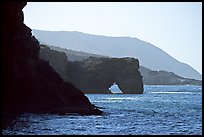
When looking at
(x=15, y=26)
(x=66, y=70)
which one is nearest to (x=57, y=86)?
(x=15, y=26)

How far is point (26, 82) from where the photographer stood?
192ft

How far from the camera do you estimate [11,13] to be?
54.1m

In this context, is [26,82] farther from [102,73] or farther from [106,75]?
[106,75]

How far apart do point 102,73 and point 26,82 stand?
3645 inches

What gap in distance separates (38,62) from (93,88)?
91339 millimetres

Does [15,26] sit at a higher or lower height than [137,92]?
higher

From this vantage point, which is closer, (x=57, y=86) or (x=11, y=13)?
(x=11, y=13)

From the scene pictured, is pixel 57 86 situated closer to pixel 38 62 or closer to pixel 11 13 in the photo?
pixel 38 62

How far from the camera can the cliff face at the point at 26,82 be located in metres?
53.0

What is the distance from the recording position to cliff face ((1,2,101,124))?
53.0m

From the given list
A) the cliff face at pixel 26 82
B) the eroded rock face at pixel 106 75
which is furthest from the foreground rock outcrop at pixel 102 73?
the cliff face at pixel 26 82

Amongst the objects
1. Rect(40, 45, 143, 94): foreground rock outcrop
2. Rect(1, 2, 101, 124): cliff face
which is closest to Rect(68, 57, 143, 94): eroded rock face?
Rect(40, 45, 143, 94): foreground rock outcrop

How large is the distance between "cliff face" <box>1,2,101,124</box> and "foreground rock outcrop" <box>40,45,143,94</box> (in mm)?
78913

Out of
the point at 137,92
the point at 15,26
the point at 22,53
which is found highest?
the point at 15,26
